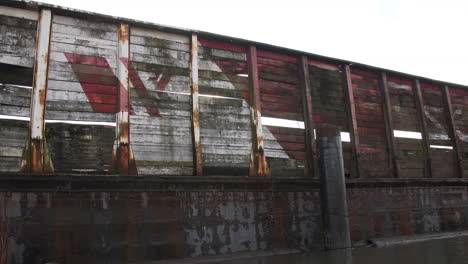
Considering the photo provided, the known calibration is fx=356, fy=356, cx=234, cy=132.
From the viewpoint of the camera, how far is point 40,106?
4953mm

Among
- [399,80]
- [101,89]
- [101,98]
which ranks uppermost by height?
[399,80]

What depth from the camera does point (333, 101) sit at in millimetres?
7641

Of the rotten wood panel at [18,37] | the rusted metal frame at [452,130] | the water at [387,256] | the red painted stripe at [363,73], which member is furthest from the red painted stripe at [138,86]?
the rusted metal frame at [452,130]

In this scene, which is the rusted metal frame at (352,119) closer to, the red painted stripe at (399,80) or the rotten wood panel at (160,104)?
the red painted stripe at (399,80)

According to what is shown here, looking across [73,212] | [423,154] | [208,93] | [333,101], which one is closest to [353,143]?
[333,101]

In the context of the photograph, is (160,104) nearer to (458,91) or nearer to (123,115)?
(123,115)

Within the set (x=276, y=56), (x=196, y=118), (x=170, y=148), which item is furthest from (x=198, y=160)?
(x=276, y=56)

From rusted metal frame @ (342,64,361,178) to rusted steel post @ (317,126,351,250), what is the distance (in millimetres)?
1264

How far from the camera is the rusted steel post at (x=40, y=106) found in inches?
A: 186

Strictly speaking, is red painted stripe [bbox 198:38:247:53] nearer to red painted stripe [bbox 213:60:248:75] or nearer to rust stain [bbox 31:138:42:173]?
red painted stripe [bbox 213:60:248:75]

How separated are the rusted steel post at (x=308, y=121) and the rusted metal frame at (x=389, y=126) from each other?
7.23 feet

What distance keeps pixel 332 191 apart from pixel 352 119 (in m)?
2.16

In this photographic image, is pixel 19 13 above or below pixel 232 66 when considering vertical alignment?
above

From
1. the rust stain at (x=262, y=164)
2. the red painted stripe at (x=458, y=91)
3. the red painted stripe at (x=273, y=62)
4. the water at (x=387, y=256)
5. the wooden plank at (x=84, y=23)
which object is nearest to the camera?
the water at (x=387, y=256)
